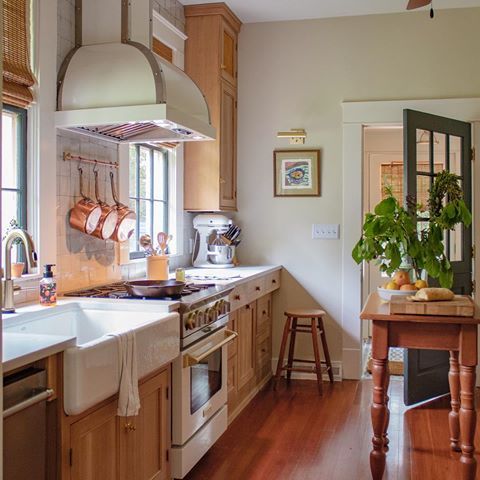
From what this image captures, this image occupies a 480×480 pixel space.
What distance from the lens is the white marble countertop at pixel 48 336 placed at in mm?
1654

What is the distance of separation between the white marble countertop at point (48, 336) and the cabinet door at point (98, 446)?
0.30 meters

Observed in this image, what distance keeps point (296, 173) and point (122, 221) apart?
202 centimetres

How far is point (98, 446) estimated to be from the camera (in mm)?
2098

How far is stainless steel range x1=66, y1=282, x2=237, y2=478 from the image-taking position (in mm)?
2783

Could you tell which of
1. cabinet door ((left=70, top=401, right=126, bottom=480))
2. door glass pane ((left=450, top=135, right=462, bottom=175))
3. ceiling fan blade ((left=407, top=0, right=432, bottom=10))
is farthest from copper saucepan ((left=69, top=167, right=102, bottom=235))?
door glass pane ((left=450, top=135, right=462, bottom=175))

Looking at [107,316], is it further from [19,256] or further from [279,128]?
[279,128]

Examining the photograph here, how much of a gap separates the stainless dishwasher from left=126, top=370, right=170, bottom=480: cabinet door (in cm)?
61

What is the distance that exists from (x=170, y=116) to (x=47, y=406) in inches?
59.1

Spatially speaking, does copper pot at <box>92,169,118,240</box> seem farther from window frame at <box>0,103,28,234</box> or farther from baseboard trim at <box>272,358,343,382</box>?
baseboard trim at <box>272,358,343,382</box>

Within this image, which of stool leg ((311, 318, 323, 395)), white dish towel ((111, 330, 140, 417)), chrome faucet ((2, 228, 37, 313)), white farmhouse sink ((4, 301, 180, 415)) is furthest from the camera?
stool leg ((311, 318, 323, 395))

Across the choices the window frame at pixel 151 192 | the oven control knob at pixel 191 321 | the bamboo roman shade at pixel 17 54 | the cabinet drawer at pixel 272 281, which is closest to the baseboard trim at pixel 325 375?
the cabinet drawer at pixel 272 281

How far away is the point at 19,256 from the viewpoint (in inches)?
111

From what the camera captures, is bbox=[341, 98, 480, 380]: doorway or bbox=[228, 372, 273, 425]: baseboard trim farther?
bbox=[341, 98, 480, 380]: doorway

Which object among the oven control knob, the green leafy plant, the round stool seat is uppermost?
the green leafy plant
